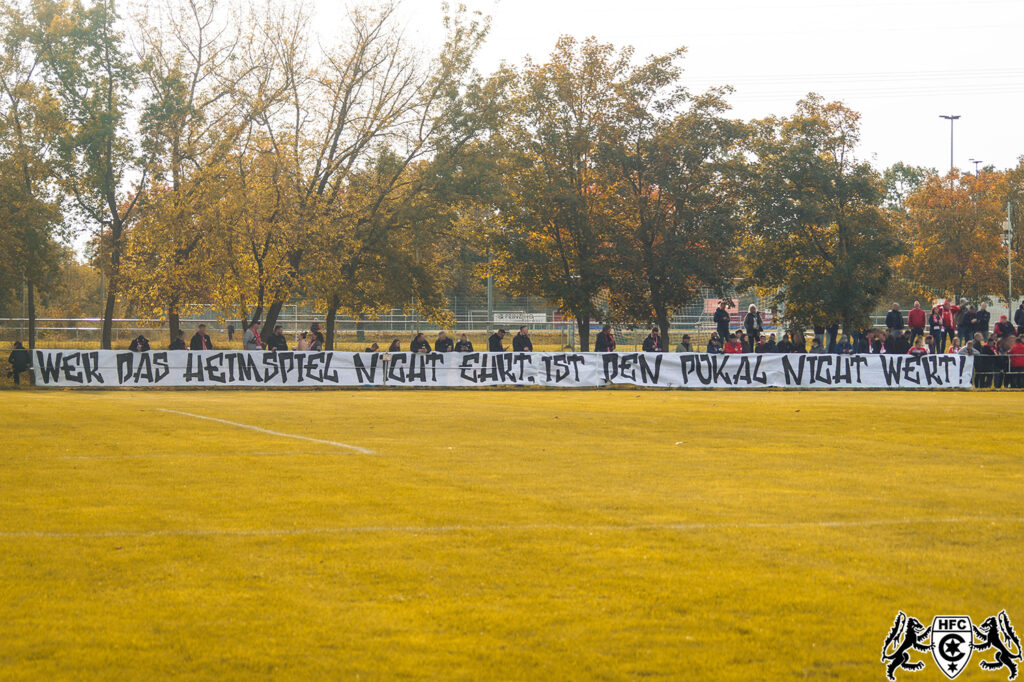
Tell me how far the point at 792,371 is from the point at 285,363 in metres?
14.8

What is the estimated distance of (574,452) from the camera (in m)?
13.8

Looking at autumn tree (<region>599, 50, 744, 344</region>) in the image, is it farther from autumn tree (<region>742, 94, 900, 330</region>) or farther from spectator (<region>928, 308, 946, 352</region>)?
spectator (<region>928, 308, 946, 352</region>)

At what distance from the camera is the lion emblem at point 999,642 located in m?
5.11

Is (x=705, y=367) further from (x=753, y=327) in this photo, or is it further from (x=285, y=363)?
(x=285, y=363)

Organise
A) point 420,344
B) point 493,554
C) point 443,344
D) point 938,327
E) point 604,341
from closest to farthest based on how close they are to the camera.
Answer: point 493,554 < point 420,344 < point 443,344 < point 604,341 < point 938,327

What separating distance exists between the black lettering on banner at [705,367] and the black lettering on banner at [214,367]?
1369cm

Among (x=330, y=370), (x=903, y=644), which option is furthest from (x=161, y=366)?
(x=903, y=644)

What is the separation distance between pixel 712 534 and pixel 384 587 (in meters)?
2.72

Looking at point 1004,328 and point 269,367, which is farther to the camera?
point 1004,328

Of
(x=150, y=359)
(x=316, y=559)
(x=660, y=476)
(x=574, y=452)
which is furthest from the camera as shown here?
(x=150, y=359)

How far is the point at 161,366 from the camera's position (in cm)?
3133

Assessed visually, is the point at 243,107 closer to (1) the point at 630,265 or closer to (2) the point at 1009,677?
(1) the point at 630,265

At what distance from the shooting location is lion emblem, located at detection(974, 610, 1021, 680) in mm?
5113

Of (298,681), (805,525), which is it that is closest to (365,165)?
(805,525)
